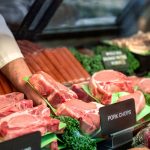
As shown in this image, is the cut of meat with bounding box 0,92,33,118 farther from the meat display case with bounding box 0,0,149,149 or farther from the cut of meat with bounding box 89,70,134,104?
the meat display case with bounding box 0,0,149,149

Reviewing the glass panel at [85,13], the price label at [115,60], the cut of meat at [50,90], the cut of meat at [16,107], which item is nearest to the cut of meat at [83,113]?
the cut of meat at [50,90]

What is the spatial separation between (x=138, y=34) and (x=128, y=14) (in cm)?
27

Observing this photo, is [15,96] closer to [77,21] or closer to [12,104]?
[12,104]

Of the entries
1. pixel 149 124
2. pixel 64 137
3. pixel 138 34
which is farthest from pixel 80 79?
pixel 138 34

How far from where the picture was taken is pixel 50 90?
6.86ft

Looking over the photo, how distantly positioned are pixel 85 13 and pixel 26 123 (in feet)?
7.43

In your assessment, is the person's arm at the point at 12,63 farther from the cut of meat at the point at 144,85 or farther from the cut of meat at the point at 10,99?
the cut of meat at the point at 144,85

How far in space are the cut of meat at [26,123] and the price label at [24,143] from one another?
0.15 m

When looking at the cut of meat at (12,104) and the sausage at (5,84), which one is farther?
the sausage at (5,84)

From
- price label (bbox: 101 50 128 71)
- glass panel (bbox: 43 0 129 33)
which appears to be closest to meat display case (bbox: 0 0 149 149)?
glass panel (bbox: 43 0 129 33)

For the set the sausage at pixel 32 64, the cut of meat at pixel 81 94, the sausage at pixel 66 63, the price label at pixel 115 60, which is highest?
the cut of meat at pixel 81 94

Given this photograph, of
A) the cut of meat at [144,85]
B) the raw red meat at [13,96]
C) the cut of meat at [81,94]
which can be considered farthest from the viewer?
the cut of meat at [144,85]

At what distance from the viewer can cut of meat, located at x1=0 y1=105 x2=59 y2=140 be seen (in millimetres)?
1717

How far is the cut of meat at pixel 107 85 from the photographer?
228 centimetres
